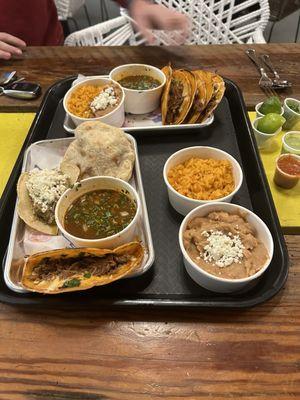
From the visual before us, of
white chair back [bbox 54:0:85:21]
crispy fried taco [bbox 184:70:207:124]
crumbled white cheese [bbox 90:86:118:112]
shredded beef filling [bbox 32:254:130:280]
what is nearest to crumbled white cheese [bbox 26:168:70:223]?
shredded beef filling [bbox 32:254:130:280]

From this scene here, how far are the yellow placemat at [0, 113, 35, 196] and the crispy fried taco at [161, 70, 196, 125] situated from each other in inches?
39.9

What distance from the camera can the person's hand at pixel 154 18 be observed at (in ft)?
8.78

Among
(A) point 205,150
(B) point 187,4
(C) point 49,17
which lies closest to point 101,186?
(A) point 205,150

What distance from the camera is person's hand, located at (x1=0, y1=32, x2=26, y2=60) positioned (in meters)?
2.88

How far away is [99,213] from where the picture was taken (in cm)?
171

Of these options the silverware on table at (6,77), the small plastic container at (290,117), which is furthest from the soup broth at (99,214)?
the silverware on table at (6,77)

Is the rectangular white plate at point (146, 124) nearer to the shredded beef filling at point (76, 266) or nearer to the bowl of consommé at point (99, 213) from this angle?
the bowl of consommé at point (99, 213)

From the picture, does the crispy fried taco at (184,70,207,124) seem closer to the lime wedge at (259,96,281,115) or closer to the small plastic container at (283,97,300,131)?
the lime wedge at (259,96,281,115)

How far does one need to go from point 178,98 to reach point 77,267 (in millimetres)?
1415

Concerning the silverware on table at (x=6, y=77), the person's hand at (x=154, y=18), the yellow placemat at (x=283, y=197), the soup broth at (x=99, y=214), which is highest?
the person's hand at (x=154, y=18)

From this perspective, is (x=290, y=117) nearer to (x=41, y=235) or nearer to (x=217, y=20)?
(x=217, y=20)

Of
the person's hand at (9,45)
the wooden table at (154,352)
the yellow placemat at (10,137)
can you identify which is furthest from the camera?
the person's hand at (9,45)

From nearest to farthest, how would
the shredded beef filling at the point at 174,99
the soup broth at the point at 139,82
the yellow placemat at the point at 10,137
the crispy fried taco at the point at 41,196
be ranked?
1. the crispy fried taco at the point at 41,196
2. the yellow placemat at the point at 10,137
3. the shredded beef filling at the point at 174,99
4. the soup broth at the point at 139,82

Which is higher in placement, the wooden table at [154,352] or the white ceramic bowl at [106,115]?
the white ceramic bowl at [106,115]
